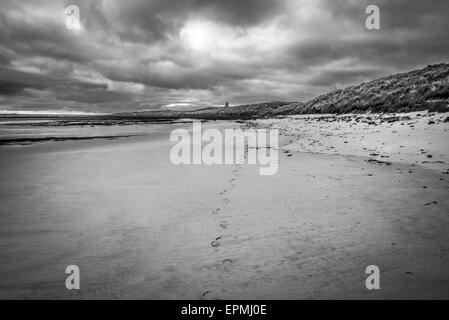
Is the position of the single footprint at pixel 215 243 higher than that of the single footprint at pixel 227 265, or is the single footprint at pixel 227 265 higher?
the single footprint at pixel 215 243

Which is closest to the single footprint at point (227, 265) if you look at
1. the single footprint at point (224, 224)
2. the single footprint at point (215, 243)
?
the single footprint at point (215, 243)

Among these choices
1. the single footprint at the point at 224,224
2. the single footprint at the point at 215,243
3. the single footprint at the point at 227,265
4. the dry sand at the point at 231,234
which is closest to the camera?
the dry sand at the point at 231,234

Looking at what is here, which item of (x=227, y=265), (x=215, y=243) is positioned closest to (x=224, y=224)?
(x=215, y=243)

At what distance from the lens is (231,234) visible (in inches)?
166

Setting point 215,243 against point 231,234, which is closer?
point 215,243

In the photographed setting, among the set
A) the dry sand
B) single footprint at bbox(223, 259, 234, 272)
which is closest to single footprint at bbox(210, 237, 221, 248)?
the dry sand

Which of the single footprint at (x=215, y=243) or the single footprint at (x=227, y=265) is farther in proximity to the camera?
the single footprint at (x=215, y=243)

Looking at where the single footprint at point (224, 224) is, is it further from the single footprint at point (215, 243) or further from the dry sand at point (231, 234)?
the single footprint at point (215, 243)

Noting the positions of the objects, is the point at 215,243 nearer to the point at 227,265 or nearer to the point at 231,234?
the point at 231,234

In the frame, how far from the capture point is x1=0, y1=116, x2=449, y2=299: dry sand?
2973mm

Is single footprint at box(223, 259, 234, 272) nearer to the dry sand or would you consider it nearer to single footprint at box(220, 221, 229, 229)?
the dry sand

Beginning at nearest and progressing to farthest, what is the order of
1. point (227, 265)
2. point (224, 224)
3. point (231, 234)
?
point (227, 265) < point (231, 234) < point (224, 224)

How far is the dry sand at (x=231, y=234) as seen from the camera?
117 inches

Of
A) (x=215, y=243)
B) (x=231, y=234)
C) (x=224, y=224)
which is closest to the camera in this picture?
(x=215, y=243)
